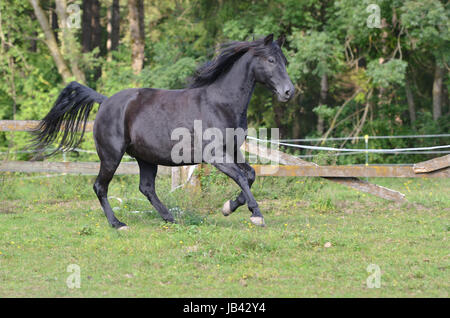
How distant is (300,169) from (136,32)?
1220cm

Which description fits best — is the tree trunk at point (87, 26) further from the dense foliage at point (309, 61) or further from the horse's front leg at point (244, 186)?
the horse's front leg at point (244, 186)

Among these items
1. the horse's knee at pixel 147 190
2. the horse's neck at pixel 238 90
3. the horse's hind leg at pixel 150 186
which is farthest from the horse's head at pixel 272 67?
the horse's knee at pixel 147 190

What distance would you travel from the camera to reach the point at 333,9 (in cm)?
1805

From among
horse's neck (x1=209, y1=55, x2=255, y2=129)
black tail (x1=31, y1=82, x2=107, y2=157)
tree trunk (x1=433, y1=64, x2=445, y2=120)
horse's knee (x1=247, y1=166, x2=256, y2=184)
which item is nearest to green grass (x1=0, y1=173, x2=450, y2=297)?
horse's knee (x1=247, y1=166, x2=256, y2=184)

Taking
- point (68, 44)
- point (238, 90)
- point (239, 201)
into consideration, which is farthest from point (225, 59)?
point (68, 44)

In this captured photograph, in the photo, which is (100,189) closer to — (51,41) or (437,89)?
(437,89)

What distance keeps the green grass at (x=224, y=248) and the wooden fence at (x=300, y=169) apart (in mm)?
310

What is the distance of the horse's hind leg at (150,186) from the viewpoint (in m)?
8.36

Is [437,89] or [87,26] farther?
[87,26]

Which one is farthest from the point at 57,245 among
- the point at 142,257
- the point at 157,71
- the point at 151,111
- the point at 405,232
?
the point at 157,71

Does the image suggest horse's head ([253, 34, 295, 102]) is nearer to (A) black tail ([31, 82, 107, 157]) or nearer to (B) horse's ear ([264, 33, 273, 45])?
(B) horse's ear ([264, 33, 273, 45])

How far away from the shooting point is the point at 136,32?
20.2 meters
